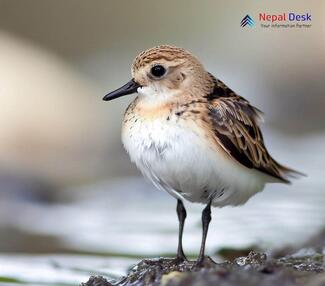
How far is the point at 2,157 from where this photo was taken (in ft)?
37.0

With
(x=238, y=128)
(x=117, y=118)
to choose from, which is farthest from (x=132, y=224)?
(x=117, y=118)

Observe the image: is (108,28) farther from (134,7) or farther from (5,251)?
(5,251)

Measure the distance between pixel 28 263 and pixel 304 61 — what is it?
9.64 m

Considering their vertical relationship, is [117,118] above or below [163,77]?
above

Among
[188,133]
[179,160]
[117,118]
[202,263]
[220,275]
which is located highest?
[117,118]

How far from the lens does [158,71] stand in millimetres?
5539

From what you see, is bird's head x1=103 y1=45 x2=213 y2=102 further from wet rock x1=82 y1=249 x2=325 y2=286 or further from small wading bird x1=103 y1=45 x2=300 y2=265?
wet rock x1=82 y1=249 x2=325 y2=286

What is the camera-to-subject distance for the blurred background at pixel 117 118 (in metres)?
8.64

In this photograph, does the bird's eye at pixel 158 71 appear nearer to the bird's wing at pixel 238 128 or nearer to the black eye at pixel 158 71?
the black eye at pixel 158 71

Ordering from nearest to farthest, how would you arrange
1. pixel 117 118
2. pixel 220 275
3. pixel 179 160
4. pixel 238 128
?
pixel 220 275
pixel 179 160
pixel 238 128
pixel 117 118

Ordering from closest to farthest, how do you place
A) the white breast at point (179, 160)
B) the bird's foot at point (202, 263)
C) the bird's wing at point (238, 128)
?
the bird's foot at point (202, 263) < the white breast at point (179, 160) < the bird's wing at point (238, 128)

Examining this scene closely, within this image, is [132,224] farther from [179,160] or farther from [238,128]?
[179,160]

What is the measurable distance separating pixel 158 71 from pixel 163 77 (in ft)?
0.15

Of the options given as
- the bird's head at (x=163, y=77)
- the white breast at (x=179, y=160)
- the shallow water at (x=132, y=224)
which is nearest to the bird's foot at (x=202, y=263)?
→ the white breast at (x=179, y=160)
